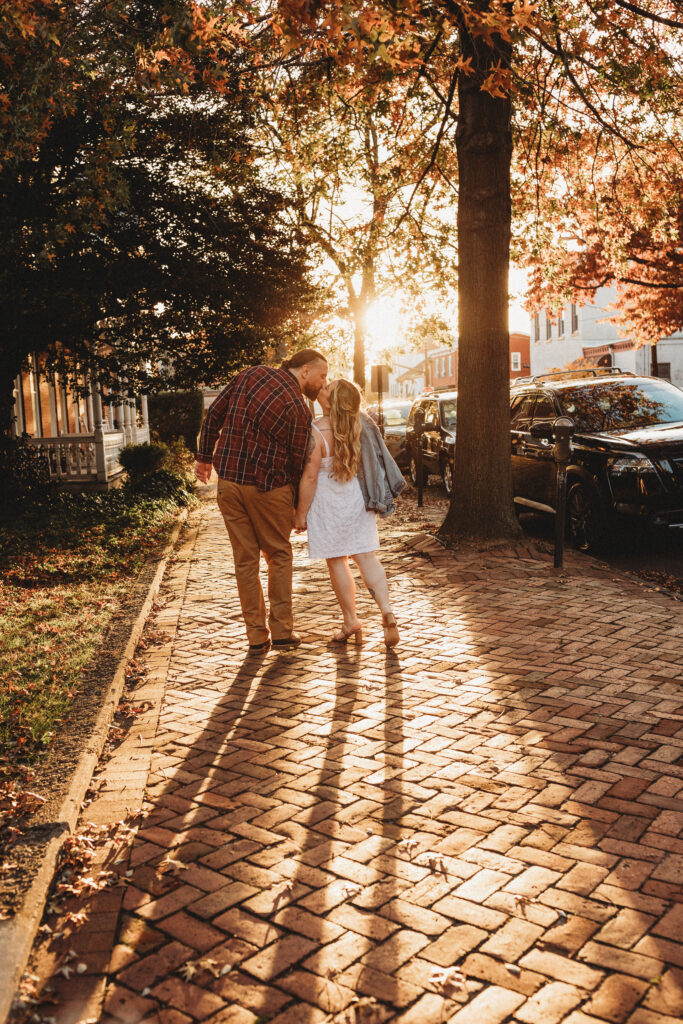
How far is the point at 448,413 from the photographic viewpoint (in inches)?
687

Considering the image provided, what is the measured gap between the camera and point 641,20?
1276 centimetres

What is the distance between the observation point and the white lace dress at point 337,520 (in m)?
6.42

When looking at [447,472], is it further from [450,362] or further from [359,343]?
[450,362]

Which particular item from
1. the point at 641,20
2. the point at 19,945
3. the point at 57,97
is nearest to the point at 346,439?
the point at 19,945

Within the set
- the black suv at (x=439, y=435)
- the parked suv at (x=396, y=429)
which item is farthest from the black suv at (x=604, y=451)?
the parked suv at (x=396, y=429)

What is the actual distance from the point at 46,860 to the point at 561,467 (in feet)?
21.7

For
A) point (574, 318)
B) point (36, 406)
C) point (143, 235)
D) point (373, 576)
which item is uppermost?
point (574, 318)

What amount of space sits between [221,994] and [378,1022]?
47cm

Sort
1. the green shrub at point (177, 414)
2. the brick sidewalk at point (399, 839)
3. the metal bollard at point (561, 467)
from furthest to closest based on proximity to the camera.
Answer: the green shrub at point (177, 414) → the metal bollard at point (561, 467) → the brick sidewalk at point (399, 839)

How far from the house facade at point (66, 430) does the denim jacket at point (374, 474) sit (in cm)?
1119

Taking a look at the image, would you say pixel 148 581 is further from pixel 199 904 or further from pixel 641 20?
pixel 641 20

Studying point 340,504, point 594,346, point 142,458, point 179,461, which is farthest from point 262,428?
point 594,346

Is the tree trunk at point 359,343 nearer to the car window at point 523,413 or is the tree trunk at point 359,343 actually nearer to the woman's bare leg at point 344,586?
the car window at point 523,413

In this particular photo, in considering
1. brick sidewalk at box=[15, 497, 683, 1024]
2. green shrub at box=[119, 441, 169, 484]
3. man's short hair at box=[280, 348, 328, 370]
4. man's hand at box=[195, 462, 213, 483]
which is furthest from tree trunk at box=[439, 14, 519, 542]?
green shrub at box=[119, 441, 169, 484]
